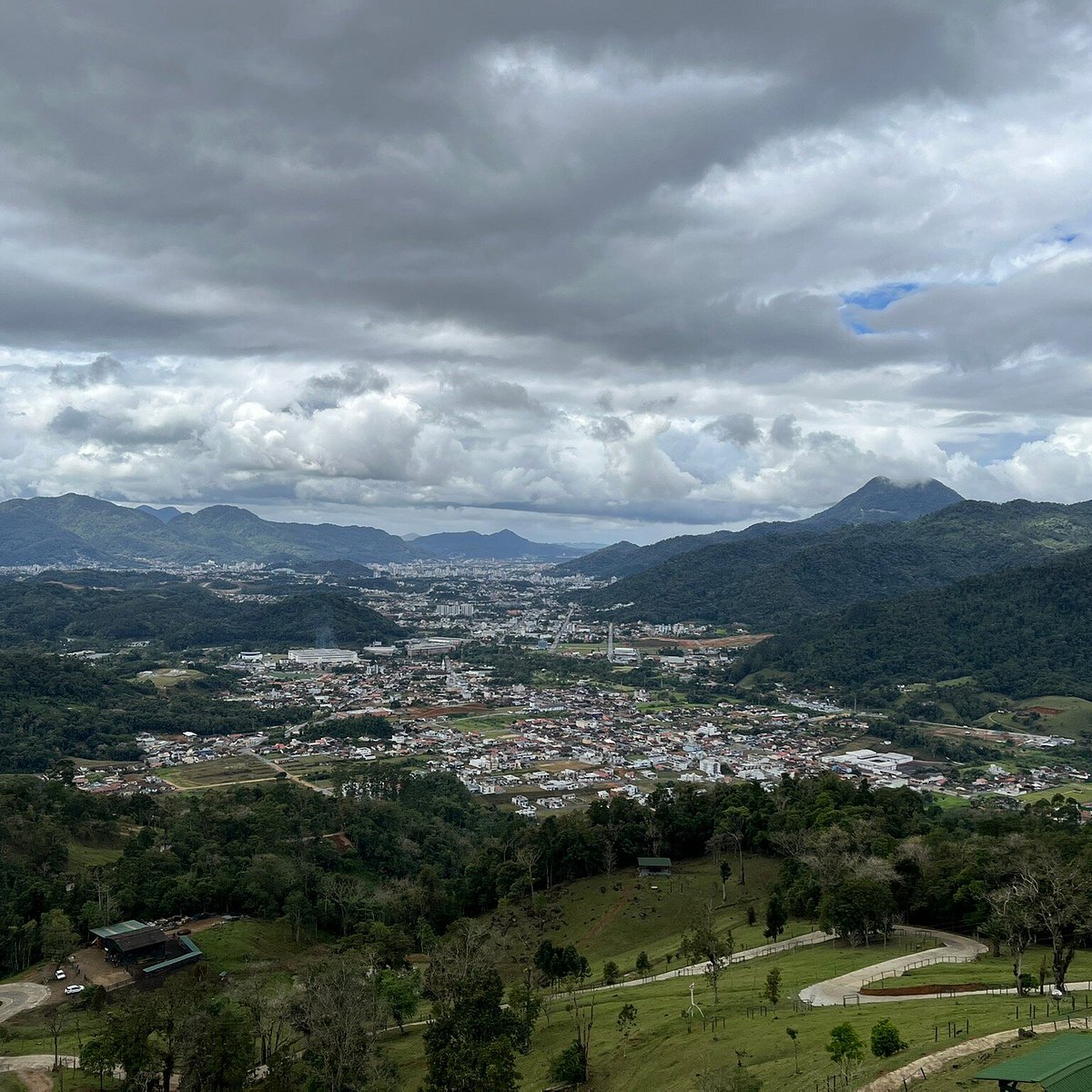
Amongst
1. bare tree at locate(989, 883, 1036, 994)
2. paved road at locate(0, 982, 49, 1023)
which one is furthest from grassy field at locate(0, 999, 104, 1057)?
bare tree at locate(989, 883, 1036, 994)

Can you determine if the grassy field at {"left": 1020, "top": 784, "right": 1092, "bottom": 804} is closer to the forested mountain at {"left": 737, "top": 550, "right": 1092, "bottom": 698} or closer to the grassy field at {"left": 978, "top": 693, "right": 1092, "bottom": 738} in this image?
the grassy field at {"left": 978, "top": 693, "right": 1092, "bottom": 738}

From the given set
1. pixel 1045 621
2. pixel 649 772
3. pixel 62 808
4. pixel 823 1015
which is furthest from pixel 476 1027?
pixel 1045 621

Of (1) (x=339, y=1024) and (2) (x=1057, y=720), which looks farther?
(2) (x=1057, y=720)

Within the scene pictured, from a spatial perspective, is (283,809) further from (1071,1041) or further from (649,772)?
(1071,1041)

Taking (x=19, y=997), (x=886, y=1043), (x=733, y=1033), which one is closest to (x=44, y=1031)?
(x=19, y=997)

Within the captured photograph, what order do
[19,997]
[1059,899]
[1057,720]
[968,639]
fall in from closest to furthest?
[1059,899]
[19,997]
[1057,720]
[968,639]

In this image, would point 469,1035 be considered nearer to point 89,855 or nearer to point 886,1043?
point 886,1043

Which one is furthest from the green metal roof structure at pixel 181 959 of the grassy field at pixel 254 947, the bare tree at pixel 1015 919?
the bare tree at pixel 1015 919
